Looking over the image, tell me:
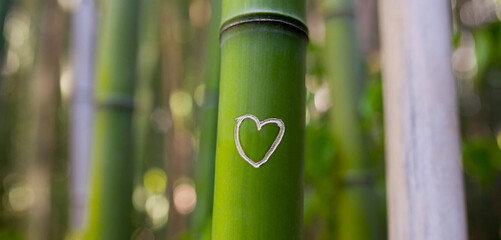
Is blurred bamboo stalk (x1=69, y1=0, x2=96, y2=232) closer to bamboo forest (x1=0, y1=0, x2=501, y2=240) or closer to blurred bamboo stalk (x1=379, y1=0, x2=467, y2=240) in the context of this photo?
bamboo forest (x1=0, y1=0, x2=501, y2=240)

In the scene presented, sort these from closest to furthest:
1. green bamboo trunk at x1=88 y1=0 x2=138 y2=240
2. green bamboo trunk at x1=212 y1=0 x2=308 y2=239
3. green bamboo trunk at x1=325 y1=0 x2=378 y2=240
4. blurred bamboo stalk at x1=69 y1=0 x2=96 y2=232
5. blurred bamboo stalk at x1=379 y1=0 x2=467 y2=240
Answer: green bamboo trunk at x1=212 y1=0 x2=308 y2=239
blurred bamboo stalk at x1=379 y1=0 x2=467 y2=240
green bamboo trunk at x1=88 y1=0 x2=138 y2=240
green bamboo trunk at x1=325 y1=0 x2=378 y2=240
blurred bamboo stalk at x1=69 y1=0 x2=96 y2=232

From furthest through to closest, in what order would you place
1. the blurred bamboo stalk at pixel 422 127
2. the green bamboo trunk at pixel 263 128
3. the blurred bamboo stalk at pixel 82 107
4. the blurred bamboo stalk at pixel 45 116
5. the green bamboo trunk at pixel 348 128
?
→ 1. the blurred bamboo stalk at pixel 45 116
2. the blurred bamboo stalk at pixel 82 107
3. the green bamboo trunk at pixel 348 128
4. the blurred bamboo stalk at pixel 422 127
5. the green bamboo trunk at pixel 263 128

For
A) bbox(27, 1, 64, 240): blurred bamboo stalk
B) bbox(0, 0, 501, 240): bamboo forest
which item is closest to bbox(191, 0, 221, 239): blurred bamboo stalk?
bbox(0, 0, 501, 240): bamboo forest

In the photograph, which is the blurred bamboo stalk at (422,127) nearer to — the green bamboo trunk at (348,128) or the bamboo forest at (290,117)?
the bamboo forest at (290,117)

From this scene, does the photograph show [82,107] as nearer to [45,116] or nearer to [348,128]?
[45,116]

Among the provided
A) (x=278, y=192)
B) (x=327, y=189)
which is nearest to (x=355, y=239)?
(x=327, y=189)

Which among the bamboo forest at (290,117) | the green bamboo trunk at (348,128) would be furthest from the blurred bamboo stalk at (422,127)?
the green bamboo trunk at (348,128)
